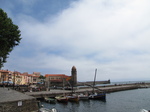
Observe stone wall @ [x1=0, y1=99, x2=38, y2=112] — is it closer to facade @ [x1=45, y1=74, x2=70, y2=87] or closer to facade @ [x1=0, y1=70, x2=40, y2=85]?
facade @ [x1=0, y1=70, x2=40, y2=85]

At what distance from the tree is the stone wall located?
9.32 metres

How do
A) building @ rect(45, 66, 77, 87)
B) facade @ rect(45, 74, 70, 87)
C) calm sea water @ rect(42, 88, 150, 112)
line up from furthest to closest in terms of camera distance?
facade @ rect(45, 74, 70, 87), building @ rect(45, 66, 77, 87), calm sea water @ rect(42, 88, 150, 112)

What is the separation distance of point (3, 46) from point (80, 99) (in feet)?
97.0

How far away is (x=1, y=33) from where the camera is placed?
20.8m

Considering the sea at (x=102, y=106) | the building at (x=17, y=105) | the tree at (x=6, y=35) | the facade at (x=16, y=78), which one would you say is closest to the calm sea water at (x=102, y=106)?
the sea at (x=102, y=106)

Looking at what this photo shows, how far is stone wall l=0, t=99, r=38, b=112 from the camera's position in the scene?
16895 millimetres

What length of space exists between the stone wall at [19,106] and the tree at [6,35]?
30.6 ft

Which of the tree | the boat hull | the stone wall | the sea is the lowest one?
the sea

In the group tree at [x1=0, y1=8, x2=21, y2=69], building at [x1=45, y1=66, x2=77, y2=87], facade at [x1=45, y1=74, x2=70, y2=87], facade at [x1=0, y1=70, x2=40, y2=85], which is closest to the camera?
tree at [x1=0, y1=8, x2=21, y2=69]

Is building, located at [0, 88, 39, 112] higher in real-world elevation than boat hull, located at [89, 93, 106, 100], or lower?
higher

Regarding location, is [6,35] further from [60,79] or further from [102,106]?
[60,79]

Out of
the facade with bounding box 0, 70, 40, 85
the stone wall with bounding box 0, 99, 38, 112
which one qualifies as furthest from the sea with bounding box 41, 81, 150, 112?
the facade with bounding box 0, 70, 40, 85

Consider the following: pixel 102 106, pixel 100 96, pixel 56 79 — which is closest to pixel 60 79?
pixel 56 79

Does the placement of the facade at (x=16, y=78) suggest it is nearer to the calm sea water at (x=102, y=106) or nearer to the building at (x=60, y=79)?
A: the building at (x=60, y=79)
